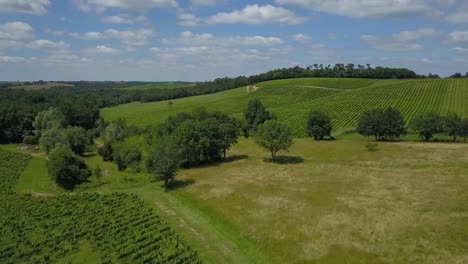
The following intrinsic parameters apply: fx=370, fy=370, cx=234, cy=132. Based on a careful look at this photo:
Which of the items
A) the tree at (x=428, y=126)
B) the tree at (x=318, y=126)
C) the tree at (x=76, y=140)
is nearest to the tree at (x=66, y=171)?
the tree at (x=76, y=140)

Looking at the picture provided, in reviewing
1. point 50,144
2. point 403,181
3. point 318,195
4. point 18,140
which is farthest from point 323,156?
point 18,140

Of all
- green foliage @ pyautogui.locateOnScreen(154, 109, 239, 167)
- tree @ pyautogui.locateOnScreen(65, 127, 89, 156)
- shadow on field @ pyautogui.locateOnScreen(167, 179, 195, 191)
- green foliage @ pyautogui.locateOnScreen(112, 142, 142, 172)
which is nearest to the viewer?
shadow on field @ pyautogui.locateOnScreen(167, 179, 195, 191)

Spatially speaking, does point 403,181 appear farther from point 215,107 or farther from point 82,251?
point 215,107

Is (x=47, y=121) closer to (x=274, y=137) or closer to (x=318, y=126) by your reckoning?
(x=274, y=137)

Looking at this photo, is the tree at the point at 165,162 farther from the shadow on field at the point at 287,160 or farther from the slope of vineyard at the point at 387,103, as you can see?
the slope of vineyard at the point at 387,103

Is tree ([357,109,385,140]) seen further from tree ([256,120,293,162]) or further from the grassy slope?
tree ([256,120,293,162])

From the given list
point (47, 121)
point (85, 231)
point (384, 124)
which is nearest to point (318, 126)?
point (384, 124)

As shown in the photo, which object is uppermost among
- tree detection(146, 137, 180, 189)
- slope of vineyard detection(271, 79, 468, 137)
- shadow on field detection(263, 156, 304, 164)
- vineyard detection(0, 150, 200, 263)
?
slope of vineyard detection(271, 79, 468, 137)

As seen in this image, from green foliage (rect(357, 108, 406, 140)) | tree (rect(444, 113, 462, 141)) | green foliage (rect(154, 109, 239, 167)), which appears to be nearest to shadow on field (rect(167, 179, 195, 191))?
green foliage (rect(154, 109, 239, 167))
